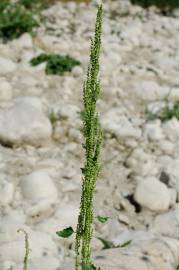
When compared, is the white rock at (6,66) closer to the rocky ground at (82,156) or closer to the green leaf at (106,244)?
the rocky ground at (82,156)

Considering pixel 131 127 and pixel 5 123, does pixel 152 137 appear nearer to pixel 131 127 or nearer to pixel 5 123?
pixel 131 127

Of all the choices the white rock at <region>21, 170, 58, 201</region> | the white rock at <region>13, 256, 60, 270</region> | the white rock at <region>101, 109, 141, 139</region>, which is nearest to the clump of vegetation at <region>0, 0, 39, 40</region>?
the white rock at <region>101, 109, 141, 139</region>

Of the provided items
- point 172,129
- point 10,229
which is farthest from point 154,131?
point 10,229

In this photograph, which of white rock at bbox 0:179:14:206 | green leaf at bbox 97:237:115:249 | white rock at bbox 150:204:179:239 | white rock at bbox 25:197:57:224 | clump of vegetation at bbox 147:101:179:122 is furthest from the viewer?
clump of vegetation at bbox 147:101:179:122

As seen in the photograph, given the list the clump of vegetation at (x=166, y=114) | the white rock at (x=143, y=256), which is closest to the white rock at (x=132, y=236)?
the white rock at (x=143, y=256)

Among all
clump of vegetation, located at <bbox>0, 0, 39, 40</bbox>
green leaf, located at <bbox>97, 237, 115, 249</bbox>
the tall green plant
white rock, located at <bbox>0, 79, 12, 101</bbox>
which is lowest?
green leaf, located at <bbox>97, 237, 115, 249</bbox>

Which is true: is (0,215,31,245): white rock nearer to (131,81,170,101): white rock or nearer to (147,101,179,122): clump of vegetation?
(147,101,179,122): clump of vegetation

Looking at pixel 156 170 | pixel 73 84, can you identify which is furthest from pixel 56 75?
pixel 156 170
